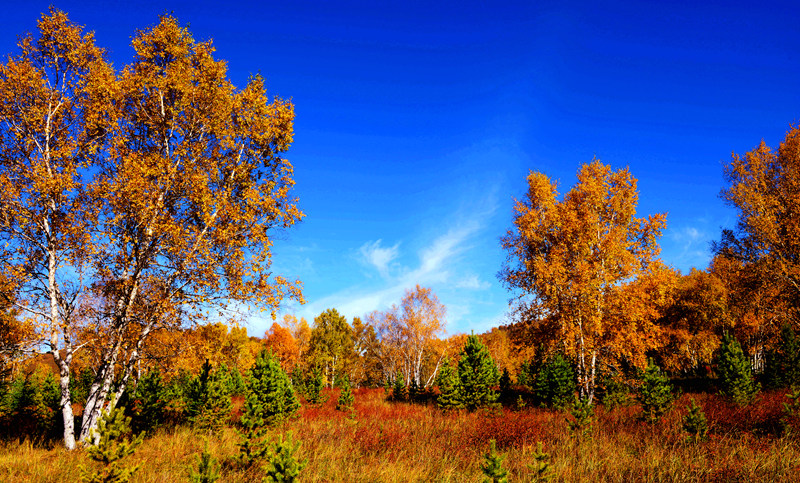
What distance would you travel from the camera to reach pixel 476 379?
16.8m

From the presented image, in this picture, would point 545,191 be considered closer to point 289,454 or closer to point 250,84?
point 250,84

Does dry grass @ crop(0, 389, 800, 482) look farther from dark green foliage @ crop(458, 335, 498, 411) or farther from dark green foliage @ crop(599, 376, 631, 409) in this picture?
dark green foliage @ crop(458, 335, 498, 411)

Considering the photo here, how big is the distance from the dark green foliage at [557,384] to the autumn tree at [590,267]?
1001 millimetres

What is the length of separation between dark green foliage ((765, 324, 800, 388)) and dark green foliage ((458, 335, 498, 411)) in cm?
1398

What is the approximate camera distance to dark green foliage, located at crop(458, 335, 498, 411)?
16562 mm

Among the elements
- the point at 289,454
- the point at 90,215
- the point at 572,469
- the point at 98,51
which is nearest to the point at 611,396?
the point at 572,469

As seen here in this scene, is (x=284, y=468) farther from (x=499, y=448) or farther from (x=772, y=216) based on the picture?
(x=772, y=216)

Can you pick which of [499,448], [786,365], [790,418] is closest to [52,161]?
[499,448]

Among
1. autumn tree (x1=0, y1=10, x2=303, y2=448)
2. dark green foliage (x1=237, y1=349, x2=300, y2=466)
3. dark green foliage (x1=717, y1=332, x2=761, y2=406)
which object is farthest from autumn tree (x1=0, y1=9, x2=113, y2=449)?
dark green foliage (x1=717, y1=332, x2=761, y2=406)

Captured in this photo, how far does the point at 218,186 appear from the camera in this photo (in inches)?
442

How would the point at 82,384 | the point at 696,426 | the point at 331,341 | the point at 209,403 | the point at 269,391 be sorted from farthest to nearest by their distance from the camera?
the point at 331,341
the point at 82,384
the point at 269,391
the point at 209,403
the point at 696,426

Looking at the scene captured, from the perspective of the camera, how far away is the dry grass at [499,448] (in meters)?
6.57

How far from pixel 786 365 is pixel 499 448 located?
18.9 m

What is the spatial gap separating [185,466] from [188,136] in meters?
8.45
